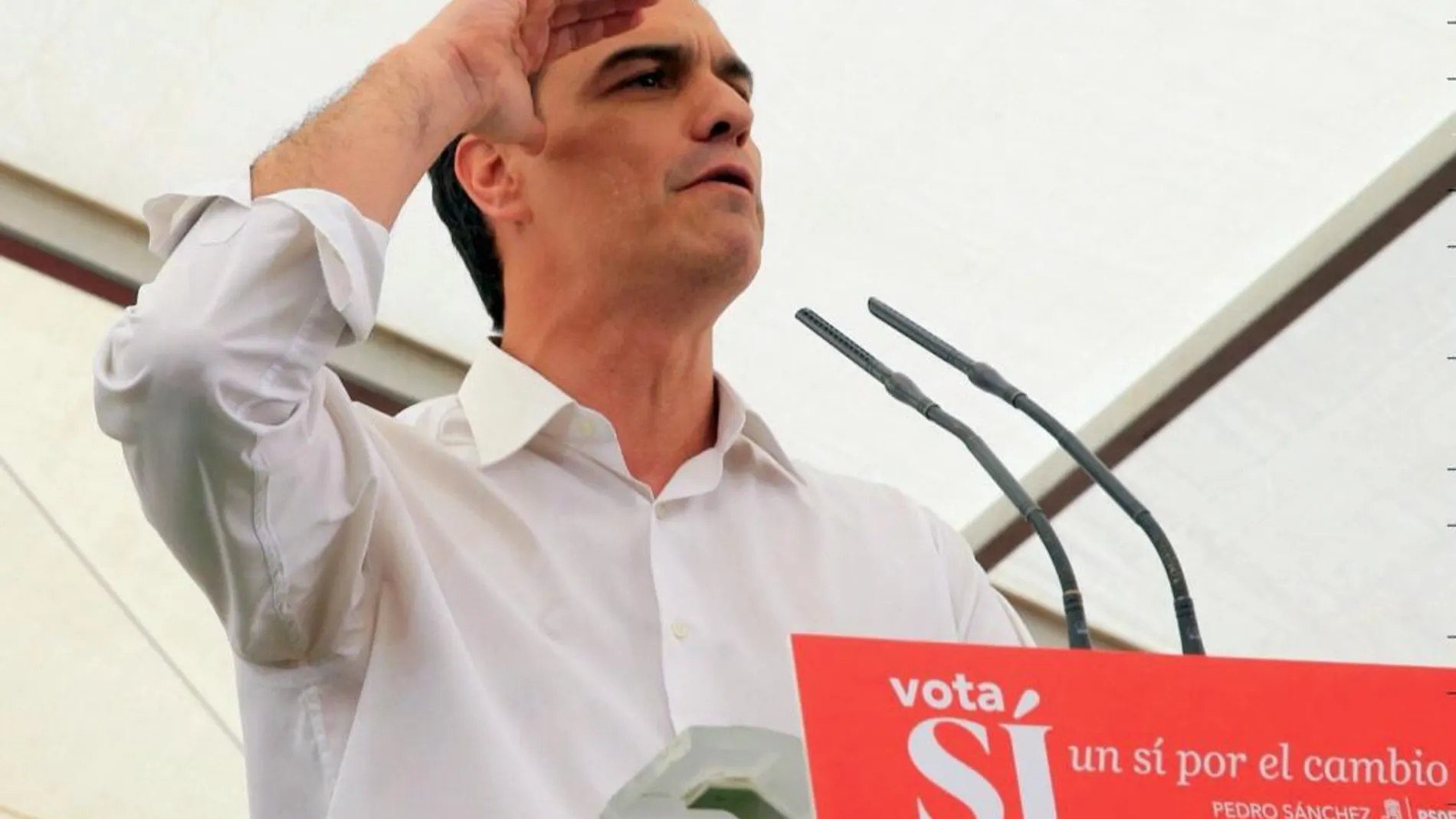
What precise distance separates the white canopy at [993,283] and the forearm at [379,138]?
1.15 meters

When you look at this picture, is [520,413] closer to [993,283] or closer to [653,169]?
[653,169]

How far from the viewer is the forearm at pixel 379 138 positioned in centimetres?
108

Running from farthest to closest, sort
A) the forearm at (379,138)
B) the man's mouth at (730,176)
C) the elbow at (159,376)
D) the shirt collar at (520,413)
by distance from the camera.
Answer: the man's mouth at (730,176), the shirt collar at (520,413), the forearm at (379,138), the elbow at (159,376)

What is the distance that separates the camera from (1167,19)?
224 cm

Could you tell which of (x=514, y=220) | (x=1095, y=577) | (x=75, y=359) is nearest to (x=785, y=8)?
(x=514, y=220)

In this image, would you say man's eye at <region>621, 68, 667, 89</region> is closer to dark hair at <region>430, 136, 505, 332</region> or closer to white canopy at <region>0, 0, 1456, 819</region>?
dark hair at <region>430, 136, 505, 332</region>

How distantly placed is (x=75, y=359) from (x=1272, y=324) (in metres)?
1.77

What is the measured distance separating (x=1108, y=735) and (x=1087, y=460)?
49 cm

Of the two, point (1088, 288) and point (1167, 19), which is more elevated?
point (1167, 19)

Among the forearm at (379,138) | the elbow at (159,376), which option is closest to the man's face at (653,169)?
the forearm at (379,138)

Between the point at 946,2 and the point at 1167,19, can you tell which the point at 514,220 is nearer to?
the point at 946,2

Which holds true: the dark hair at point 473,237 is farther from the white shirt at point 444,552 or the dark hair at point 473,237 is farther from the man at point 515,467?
the white shirt at point 444,552

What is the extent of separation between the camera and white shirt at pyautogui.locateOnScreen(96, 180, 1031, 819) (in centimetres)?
102

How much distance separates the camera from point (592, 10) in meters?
1.42
